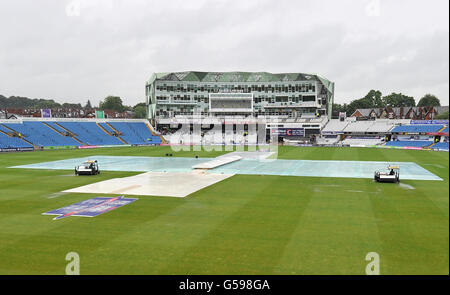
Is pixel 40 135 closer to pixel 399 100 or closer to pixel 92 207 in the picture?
pixel 92 207

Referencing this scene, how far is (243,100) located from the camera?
345 ft

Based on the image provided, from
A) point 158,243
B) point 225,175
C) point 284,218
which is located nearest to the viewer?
point 158,243

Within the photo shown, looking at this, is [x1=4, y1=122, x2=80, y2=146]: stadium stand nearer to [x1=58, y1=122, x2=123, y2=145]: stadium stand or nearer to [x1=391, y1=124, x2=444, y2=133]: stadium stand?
[x1=58, y1=122, x2=123, y2=145]: stadium stand

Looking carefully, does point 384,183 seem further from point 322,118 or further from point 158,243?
point 322,118

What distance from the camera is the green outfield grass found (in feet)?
35.4

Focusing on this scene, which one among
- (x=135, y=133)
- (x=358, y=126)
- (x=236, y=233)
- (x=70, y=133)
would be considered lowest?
(x=236, y=233)

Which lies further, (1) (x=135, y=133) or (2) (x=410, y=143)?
(1) (x=135, y=133)

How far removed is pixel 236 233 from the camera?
1440cm

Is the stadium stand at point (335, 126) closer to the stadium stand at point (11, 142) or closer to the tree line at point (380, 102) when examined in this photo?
the tree line at point (380, 102)

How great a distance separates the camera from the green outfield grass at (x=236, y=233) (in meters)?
10.8

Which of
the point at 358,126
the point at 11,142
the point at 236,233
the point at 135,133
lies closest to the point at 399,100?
the point at 358,126

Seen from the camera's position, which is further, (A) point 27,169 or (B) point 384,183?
(A) point 27,169
